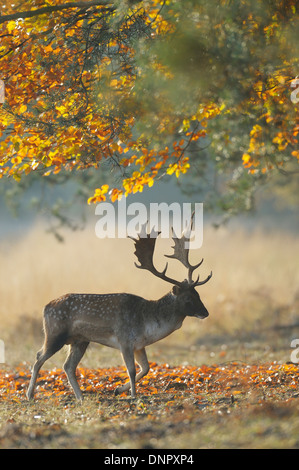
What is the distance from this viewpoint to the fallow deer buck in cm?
942

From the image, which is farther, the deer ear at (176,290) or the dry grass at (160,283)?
the dry grass at (160,283)

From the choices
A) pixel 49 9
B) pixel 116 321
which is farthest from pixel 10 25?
pixel 116 321

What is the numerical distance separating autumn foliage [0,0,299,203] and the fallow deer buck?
1.45 m

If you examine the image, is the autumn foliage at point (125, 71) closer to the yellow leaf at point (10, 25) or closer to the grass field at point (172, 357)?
the yellow leaf at point (10, 25)

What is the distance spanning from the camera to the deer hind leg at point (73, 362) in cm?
954

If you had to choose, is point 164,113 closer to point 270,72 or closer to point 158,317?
point 270,72

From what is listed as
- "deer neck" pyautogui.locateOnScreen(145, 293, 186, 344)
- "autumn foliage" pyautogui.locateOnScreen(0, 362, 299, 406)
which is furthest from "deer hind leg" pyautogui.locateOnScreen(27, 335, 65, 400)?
"deer neck" pyautogui.locateOnScreen(145, 293, 186, 344)

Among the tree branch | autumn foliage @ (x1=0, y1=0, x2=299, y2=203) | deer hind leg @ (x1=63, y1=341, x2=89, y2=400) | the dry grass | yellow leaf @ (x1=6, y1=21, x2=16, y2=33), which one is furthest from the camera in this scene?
the dry grass

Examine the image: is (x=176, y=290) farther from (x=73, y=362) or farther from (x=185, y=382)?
(x=73, y=362)

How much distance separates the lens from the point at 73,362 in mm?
9719

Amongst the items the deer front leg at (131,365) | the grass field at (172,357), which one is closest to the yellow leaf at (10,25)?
the deer front leg at (131,365)

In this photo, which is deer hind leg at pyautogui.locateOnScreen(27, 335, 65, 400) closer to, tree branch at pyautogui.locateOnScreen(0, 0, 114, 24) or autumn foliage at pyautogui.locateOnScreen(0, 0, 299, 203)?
autumn foliage at pyautogui.locateOnScreen(0, 0, 299, 203)

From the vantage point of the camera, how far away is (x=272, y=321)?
18.0 m
